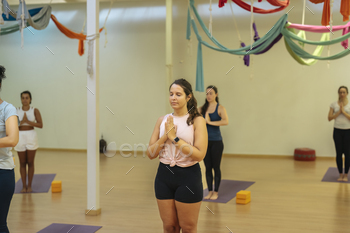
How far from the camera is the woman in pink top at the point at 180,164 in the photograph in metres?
2.14

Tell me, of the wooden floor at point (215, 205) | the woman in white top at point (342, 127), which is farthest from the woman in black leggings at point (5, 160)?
the woman in white top at point (342, 127)

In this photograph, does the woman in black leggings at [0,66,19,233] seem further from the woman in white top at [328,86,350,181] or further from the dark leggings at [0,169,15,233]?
the woman in white top at [328,86,350,181]

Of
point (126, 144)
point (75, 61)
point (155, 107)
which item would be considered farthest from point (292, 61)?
point (75, 61)

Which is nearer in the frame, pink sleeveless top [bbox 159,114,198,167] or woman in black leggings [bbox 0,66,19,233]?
woman in black leggings [bbox 0,66,19,233]

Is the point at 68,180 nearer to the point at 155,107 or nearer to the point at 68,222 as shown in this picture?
the point at 68,222

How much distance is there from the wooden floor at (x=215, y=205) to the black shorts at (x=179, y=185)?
139 centimetres

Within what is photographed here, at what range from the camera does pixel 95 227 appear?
11.5 feet

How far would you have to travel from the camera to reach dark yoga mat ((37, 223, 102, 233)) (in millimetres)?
3395

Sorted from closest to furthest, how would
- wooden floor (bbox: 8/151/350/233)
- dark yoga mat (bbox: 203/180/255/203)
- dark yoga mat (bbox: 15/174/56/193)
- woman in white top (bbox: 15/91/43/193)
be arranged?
1. wooden floor (bbox: 8/151/350/233)
2. dark yoga mat (bbox: 203/180/255/203)
3. woman in white top (bbox: 15/91/43/193)
4. dark yoga mat (bbox: 15/174/56/193)

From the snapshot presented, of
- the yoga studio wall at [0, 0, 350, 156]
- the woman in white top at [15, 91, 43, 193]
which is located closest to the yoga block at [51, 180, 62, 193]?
the woman in white top at [15, 91, 43, 193]

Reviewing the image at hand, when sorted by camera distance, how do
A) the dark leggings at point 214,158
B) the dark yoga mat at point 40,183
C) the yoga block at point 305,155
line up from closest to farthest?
1. the dark leggings at point 214,158
2. the dark yoga mat at point 40,183
3. the yoga block at point 305,155

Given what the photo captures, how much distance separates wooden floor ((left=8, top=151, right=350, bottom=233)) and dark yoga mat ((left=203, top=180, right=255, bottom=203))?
139 millimetres

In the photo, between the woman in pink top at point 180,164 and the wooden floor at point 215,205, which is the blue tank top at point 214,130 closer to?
the wooden floor at point 215,205

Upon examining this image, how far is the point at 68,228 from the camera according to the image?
348 cm
